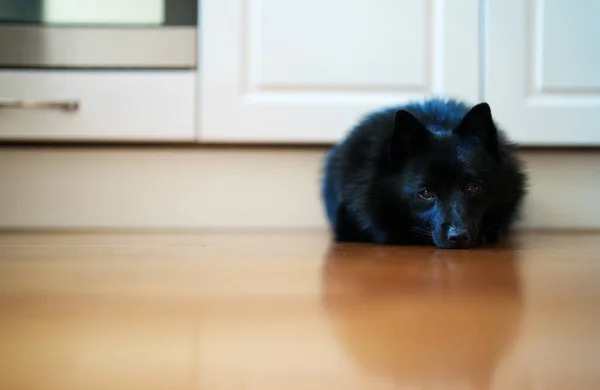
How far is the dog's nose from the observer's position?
46.1 inches

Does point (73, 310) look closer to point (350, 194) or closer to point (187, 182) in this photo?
point (350, 194)

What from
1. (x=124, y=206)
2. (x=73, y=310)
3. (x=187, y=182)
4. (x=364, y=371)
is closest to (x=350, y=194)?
(x=187, y=182)

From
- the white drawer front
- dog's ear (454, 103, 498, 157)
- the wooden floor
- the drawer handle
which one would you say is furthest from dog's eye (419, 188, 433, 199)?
the drawer handle

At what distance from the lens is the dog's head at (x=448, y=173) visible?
1.21 meters

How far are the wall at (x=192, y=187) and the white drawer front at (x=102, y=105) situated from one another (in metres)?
0.08

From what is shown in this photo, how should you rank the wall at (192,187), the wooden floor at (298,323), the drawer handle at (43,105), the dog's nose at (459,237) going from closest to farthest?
the wooden floor at (298,323) < the dog's nose at (459,237) < the drawer handle at (43,105) < the wall at (192,187)

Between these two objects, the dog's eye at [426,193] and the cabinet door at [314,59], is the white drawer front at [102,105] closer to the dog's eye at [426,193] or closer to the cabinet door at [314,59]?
the cabinet door at [314,59]

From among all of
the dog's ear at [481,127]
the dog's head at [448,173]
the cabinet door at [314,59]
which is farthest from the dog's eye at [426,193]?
the cabinet door at [314,59]

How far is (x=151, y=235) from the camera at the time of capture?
153 centimetres

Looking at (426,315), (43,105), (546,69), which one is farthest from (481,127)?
(43,105)

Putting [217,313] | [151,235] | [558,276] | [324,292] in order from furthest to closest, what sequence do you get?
[151,235], [558,276], [324,292], [217,313]

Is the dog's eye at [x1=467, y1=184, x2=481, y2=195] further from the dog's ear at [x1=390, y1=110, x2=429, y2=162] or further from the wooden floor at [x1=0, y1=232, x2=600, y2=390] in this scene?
the wooden floor at [x1=0, y1=232, x2=600, y2=390]

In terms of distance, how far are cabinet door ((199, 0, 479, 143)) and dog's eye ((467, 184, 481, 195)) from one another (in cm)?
54

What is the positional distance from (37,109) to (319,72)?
30.5 inches
